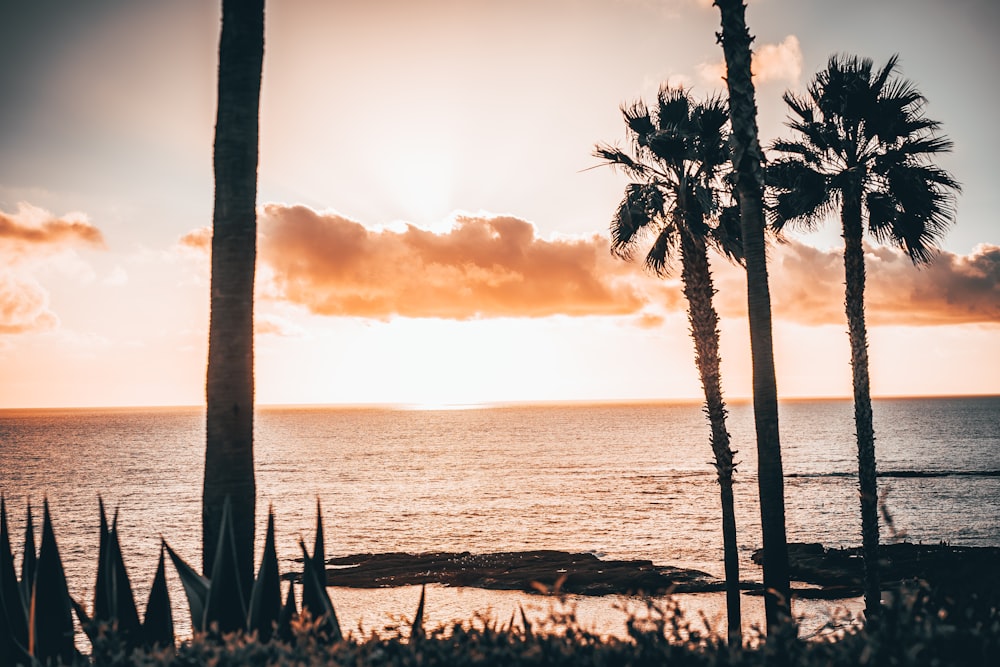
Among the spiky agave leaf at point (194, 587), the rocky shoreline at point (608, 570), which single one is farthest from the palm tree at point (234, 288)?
the rocky shoreline at point (608, 570)

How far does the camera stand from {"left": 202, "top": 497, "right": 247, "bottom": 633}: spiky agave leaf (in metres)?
4.71

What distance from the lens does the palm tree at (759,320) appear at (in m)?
9.93

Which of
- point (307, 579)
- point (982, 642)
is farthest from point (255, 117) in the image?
point (982, 642)

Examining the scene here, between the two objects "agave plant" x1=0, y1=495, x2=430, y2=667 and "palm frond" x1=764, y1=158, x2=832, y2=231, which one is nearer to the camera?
"agave plant" x1=0, y1=495, x2=430, y2=667

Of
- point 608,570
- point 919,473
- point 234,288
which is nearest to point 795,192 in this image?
point 234,288

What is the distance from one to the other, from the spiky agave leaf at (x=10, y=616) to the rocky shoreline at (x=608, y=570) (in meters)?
24.3

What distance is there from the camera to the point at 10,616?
4957 mm

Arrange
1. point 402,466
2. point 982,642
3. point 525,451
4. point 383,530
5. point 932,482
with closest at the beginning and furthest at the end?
point 982,642, point 383,530, point 932,482, point 402,466, point 525,451

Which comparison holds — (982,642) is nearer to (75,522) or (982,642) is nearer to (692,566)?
(692,566)

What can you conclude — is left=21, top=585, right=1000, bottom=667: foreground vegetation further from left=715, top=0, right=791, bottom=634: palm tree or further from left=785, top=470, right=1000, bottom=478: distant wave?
left=785, top=470, right=1000, bottom=478: distant wave

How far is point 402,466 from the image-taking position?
303ft

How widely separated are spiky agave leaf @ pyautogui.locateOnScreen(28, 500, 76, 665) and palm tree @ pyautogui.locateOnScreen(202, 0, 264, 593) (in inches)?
36.6

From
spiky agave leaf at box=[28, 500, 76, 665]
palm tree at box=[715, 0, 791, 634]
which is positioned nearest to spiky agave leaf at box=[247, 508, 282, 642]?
spiky agave leaf at box=[28, 500, 76, 665]

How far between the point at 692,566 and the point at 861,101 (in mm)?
23249
